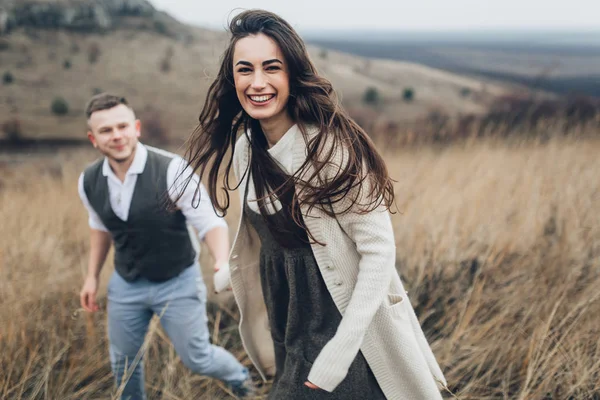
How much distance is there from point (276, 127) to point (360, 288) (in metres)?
0.59

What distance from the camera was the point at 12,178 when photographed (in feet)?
24.4

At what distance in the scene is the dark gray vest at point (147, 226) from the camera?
7.48ft

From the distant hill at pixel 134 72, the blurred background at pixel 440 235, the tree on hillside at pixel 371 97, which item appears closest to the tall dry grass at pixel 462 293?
the blurred background at pixel 440 235

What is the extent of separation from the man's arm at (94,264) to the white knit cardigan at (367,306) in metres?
1.10

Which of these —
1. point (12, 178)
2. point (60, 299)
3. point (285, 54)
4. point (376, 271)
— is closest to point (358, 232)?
point (376, 271)

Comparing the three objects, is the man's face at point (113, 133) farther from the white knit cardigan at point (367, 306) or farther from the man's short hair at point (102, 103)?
the white knit cardigan at point (367, 306)

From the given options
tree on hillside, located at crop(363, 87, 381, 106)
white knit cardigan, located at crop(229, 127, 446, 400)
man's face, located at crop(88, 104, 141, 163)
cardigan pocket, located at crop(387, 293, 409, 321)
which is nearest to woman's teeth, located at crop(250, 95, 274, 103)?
white knit cardigan, located at crop(229, 127, 446, 400)

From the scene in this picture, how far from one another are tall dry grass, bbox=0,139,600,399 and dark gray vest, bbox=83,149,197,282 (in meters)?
0.39

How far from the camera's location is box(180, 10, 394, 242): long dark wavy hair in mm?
1445

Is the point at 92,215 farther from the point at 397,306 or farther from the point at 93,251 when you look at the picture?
the point at 397,306

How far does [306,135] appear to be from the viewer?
5.05ft

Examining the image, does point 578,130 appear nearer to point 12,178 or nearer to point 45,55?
point 12,178

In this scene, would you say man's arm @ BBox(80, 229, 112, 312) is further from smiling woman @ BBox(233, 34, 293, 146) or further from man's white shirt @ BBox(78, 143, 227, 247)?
smiling woman @ BBox(233, 34, 293, 146)

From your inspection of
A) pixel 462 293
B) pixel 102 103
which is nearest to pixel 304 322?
pixel 102 103
